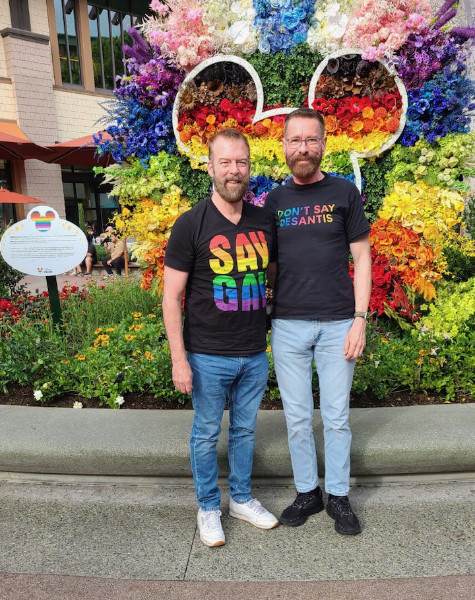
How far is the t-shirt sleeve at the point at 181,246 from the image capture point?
232 cm

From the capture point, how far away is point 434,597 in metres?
2.11

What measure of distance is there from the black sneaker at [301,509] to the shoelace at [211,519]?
0.33 metres

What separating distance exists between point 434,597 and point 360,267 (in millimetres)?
1393

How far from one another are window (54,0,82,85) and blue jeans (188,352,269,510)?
15.4 m

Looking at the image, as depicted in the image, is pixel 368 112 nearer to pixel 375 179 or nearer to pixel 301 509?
pixel 375 179

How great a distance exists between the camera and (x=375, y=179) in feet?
14.6

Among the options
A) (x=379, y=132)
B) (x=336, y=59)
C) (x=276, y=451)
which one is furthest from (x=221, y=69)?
(x=276, y=451)

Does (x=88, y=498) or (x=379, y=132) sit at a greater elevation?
(x=379, y=132)

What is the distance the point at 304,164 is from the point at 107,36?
16638mm

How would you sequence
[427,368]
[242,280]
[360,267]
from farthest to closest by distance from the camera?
1. [427,368]
2. [360,267]
3. [242,280]

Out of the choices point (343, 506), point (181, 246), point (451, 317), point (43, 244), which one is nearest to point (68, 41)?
point (43, 244)

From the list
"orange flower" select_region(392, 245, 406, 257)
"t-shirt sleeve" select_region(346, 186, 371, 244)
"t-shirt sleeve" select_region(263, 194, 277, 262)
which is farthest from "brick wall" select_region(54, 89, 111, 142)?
"t-shirt sleeve" select_region(346, 186, 371, 244)

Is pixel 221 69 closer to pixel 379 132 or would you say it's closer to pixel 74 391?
pixel 379 132

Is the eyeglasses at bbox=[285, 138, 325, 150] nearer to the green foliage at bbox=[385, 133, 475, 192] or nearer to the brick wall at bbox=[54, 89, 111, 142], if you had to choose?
the green foliage at bbox=[385, 133, 475, 192]
